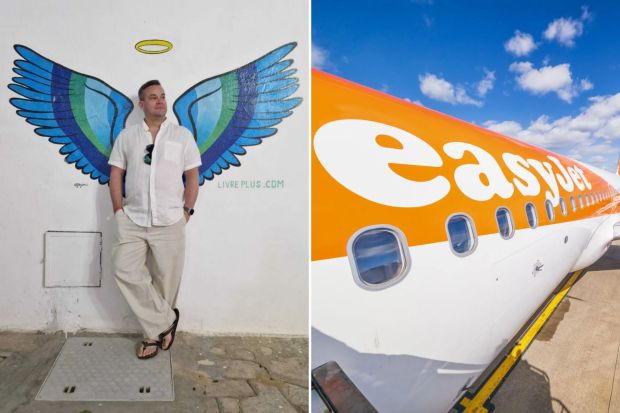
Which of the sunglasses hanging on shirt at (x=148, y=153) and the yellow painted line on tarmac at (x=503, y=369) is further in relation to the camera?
the yellow painted line on tarmac at (x=503, y=369)

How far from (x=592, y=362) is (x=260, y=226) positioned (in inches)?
183

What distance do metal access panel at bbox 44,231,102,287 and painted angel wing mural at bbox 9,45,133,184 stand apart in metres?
0.59

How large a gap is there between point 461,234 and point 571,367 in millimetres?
3501

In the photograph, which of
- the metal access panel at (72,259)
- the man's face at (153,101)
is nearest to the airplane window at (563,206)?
the man's face at (153,101)

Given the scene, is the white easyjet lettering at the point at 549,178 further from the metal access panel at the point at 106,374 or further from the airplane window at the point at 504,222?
the metal access panel at the point at 106,374

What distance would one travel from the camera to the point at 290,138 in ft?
11.0

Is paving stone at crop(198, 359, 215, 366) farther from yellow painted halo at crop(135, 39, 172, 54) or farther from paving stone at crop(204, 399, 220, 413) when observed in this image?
yellow painted halo at crop(135, 39, 172, 54)

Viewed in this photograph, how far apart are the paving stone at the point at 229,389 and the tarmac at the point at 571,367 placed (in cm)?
268

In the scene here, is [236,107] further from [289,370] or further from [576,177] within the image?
[576,177]

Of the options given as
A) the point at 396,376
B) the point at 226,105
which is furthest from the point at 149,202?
the point at 396,376

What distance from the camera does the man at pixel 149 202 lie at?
109 inches

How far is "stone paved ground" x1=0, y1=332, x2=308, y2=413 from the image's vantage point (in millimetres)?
2451

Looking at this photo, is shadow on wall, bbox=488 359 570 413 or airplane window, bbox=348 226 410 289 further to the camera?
Result: shadow on wall, bbox=488 359 570 413

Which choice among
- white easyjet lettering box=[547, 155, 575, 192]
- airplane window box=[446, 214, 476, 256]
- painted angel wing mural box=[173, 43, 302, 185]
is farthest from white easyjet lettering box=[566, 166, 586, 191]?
painted angel wing mural box=[173, 43, 302, 185]
